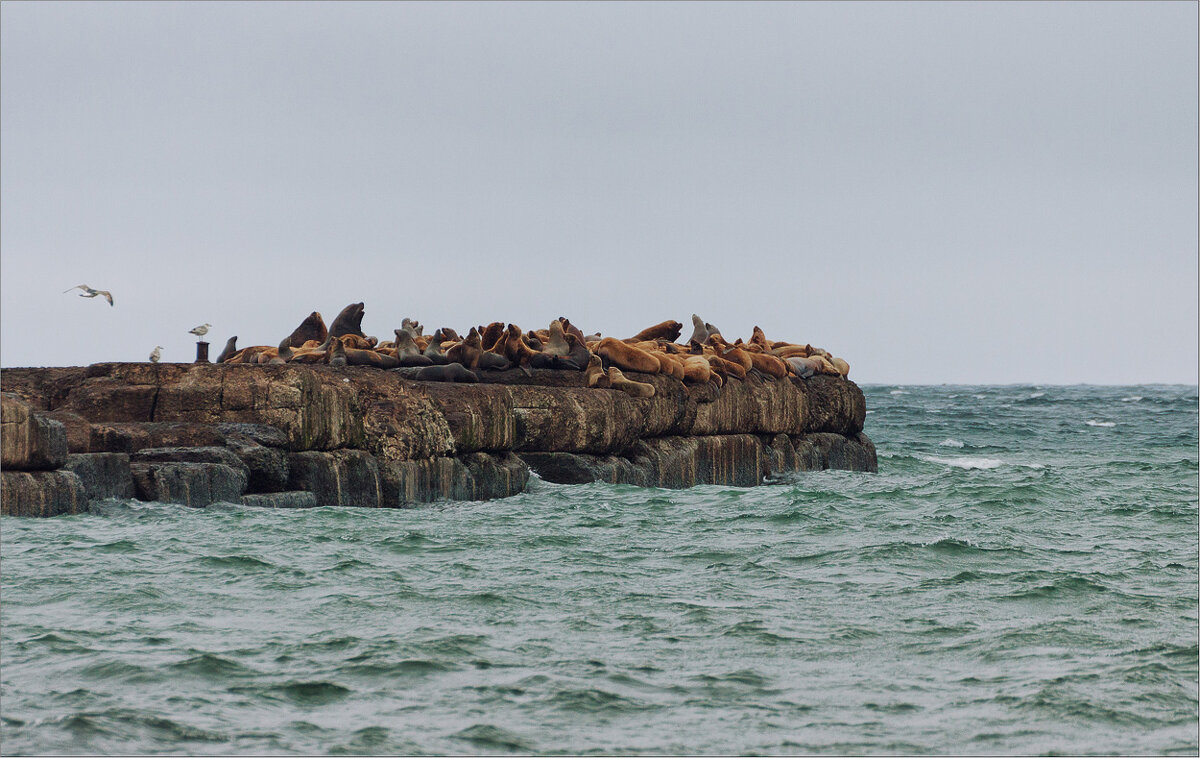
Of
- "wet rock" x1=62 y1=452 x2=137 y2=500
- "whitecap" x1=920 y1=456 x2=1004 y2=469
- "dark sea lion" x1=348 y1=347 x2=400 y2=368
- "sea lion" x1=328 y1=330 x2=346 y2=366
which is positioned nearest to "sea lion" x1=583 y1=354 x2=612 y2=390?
"dark sea lion" x1=348 y1=347 x2=400 y2=368

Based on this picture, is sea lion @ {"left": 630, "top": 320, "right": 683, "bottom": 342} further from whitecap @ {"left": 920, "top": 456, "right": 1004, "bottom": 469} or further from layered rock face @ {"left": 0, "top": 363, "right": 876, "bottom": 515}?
whitecap @ {"left": 920, "top": 456, "right": 1004, "bottom": 469}

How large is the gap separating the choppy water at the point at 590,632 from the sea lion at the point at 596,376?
377 centimetres

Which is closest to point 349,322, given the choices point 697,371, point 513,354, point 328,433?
point 513,354

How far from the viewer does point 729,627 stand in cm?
823

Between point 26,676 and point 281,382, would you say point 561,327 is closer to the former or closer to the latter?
point 281,382

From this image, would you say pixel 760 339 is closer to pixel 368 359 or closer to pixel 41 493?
pixel 368 359

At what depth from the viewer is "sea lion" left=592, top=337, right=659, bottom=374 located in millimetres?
19188

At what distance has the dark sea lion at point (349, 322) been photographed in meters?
20.2

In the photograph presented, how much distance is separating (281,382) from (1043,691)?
8483 millimetres

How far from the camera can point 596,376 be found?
59.8ft

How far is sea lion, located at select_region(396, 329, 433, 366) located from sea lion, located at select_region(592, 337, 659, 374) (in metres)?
2.61

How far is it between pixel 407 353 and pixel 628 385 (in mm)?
2839

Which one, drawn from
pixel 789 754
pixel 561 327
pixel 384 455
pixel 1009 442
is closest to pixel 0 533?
pixel 384 455

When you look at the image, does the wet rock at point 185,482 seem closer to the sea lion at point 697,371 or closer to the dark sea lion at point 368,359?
the dark sea lion at point 368,359
